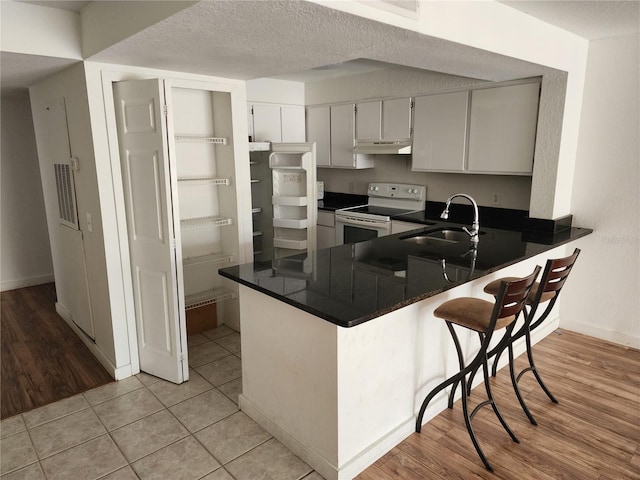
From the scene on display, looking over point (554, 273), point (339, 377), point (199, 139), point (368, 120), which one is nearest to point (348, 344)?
point (339, 377)

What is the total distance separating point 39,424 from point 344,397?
75.0 inches

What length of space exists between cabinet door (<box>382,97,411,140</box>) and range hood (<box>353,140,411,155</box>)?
0.06 metres

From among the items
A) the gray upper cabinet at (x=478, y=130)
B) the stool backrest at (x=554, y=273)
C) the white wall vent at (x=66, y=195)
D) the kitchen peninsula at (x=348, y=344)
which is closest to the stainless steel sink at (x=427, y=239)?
the kitchen peninsula at (x=348, y=344)

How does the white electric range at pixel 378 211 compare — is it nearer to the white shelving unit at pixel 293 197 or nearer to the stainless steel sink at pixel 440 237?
the white shelving unit at pixel 293 197

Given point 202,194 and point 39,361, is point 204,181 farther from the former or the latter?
point 39,361

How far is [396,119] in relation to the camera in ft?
14.4

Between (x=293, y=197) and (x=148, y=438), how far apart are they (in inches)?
96.9

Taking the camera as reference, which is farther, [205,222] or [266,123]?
[266,123]

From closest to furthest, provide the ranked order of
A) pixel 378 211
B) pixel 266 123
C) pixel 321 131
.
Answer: pixel 378 211, pixel 266 123, pixel 321 131

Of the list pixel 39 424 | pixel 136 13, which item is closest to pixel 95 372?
pixel 39 424

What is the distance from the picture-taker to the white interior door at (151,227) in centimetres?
266

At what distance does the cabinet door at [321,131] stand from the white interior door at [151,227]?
2.70 m

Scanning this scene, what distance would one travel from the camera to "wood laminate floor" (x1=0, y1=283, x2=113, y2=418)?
2873 mm

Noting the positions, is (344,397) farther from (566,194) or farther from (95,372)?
(566,194)
